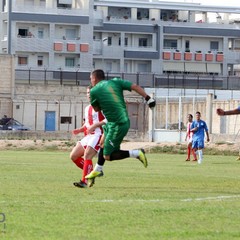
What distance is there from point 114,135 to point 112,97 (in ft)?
2.12

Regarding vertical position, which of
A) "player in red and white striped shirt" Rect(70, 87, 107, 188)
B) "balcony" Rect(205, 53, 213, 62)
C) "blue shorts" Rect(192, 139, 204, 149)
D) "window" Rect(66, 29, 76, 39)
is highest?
"window" Rect(66, 29, 76, 39)

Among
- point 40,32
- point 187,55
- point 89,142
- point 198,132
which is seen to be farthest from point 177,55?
point 89,142

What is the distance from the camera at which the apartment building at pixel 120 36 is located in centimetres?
10400

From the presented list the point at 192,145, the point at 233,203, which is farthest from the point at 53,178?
the point at 192,145

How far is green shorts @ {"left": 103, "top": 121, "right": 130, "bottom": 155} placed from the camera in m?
17.3

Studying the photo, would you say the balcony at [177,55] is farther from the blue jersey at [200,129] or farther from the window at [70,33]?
the blue jersey at [200,129]

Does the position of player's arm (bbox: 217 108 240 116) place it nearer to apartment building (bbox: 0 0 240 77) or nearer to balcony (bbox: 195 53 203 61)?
apartment building (bbox: 0 0 240 77)

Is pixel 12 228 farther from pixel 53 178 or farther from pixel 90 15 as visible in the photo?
pixel 90 15

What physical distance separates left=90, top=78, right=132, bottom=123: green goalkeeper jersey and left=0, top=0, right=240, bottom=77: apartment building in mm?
84308

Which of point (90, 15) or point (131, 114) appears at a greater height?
point (90, 15)

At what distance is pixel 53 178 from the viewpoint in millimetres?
20672

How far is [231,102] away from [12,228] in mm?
54261

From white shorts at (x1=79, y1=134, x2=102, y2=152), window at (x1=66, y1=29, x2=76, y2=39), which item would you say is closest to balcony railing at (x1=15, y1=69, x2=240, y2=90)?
window at (x1=66, y1=29, x2=76, y2=39)

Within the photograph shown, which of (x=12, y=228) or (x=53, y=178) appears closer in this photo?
(x=12, y=228)
